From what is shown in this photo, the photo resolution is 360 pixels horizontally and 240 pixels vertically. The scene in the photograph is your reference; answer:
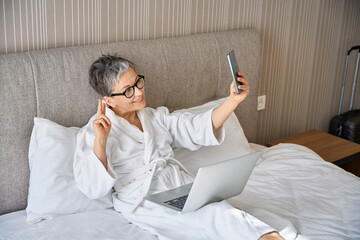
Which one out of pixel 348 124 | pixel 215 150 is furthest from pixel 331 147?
pixel 215 150

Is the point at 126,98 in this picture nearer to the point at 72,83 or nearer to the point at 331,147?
the point at 72,83

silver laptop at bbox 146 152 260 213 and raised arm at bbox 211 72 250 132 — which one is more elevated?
raised arm at bbox 211 72 250 132

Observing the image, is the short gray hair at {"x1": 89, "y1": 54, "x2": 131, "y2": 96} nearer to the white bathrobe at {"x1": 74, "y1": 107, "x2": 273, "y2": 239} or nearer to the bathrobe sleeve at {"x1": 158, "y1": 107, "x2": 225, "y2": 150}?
the white bathrobe at {"x1": 74, "y1": 107, "x2": 273, "y2": 239}

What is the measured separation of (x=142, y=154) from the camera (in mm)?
1880

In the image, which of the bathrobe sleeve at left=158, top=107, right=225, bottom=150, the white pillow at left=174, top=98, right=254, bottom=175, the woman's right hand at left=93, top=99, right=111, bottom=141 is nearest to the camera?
the woman's right hand at left=93, top=99, right=111, bottom=141

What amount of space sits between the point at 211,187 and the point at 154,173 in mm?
341

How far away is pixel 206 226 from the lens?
5.23ft

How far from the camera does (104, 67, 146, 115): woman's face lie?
5.89ft

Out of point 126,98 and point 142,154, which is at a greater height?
point 126,98

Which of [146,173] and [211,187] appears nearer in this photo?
[211,187]

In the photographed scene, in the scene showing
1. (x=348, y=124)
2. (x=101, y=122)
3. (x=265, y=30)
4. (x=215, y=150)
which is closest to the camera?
(x=101, y=122)

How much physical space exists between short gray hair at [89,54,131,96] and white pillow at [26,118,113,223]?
22 cm

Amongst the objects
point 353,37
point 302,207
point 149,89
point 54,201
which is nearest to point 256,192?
point 302,207

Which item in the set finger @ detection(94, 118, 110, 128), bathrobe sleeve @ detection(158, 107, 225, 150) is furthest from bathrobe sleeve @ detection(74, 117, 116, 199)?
bathrobe sleeve @ detection(158, 107, 225, 150)
